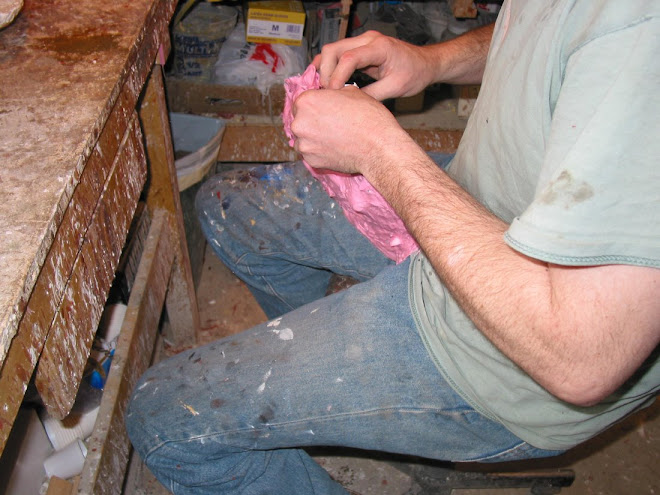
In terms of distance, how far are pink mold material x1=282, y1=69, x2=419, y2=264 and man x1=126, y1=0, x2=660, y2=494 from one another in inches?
1.8

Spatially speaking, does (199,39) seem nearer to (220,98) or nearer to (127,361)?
(220,98)

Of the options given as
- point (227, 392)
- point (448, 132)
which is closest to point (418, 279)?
point (227, 392)

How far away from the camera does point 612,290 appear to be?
0.61 m

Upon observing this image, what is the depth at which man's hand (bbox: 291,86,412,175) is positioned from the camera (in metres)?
0.91

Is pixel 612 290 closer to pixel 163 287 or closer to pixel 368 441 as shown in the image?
pixel 368 441

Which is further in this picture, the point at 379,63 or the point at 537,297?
the point at 379,63

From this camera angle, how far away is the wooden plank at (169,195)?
1.24m

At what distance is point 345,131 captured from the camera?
3.12 feet

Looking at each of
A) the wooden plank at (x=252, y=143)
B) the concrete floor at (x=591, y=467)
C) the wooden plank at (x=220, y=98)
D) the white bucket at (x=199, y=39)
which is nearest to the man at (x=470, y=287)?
the concrete floor at (x=591, y=467)

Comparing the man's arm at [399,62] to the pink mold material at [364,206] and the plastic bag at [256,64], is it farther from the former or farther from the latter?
the plastic bag at [256,64]

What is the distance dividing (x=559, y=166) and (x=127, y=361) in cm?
93

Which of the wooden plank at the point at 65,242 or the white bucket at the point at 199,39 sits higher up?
the wooden plank at the point at 65,242

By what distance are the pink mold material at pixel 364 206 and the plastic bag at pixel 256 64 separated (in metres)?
1.04

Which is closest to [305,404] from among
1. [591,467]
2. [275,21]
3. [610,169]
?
[610,169]
